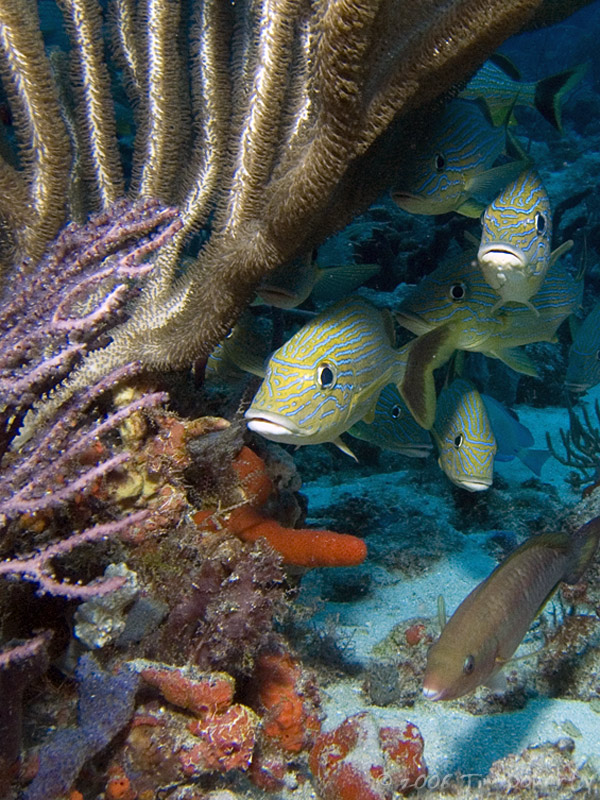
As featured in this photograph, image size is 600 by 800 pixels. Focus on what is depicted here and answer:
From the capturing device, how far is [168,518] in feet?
7.86

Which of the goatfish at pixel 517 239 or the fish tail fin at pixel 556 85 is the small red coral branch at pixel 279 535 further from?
the fish tail fin at pixel 556 85

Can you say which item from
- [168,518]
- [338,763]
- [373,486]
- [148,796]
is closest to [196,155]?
[168,518]

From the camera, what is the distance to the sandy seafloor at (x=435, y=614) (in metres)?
2.85

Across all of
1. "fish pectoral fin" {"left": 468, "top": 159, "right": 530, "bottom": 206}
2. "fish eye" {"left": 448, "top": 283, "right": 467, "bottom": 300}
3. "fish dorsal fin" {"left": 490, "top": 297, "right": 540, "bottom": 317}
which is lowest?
"fish dorsal fin" {"left": 490, "top": 297, "right": 540, "bottom": 317}

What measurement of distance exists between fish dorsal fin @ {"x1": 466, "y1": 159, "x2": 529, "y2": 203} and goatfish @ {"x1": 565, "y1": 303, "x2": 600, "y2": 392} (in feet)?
8.65

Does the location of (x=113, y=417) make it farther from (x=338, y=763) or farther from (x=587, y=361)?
(x=587, y=361)

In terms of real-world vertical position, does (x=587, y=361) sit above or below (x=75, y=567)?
below

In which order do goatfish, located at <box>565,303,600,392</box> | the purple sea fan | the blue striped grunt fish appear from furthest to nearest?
goatfish, located at <box>565,303,600,392</box> < the blue striped grunt fish < the purple sea fan

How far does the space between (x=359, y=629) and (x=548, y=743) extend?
1.48m

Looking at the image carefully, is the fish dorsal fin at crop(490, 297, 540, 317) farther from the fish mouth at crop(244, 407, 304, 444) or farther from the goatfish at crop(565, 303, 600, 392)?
the goatfish at crop(565, 303, 600, 392)

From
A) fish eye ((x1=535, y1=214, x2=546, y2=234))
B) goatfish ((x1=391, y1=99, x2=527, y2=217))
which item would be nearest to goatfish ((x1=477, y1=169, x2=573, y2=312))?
fish eye ((x1=535, y1=214, x2=546, y2=234))

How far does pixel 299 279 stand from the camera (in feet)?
8.61

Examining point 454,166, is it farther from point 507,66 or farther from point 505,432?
point 505,432

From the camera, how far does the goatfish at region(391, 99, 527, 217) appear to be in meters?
2.68
